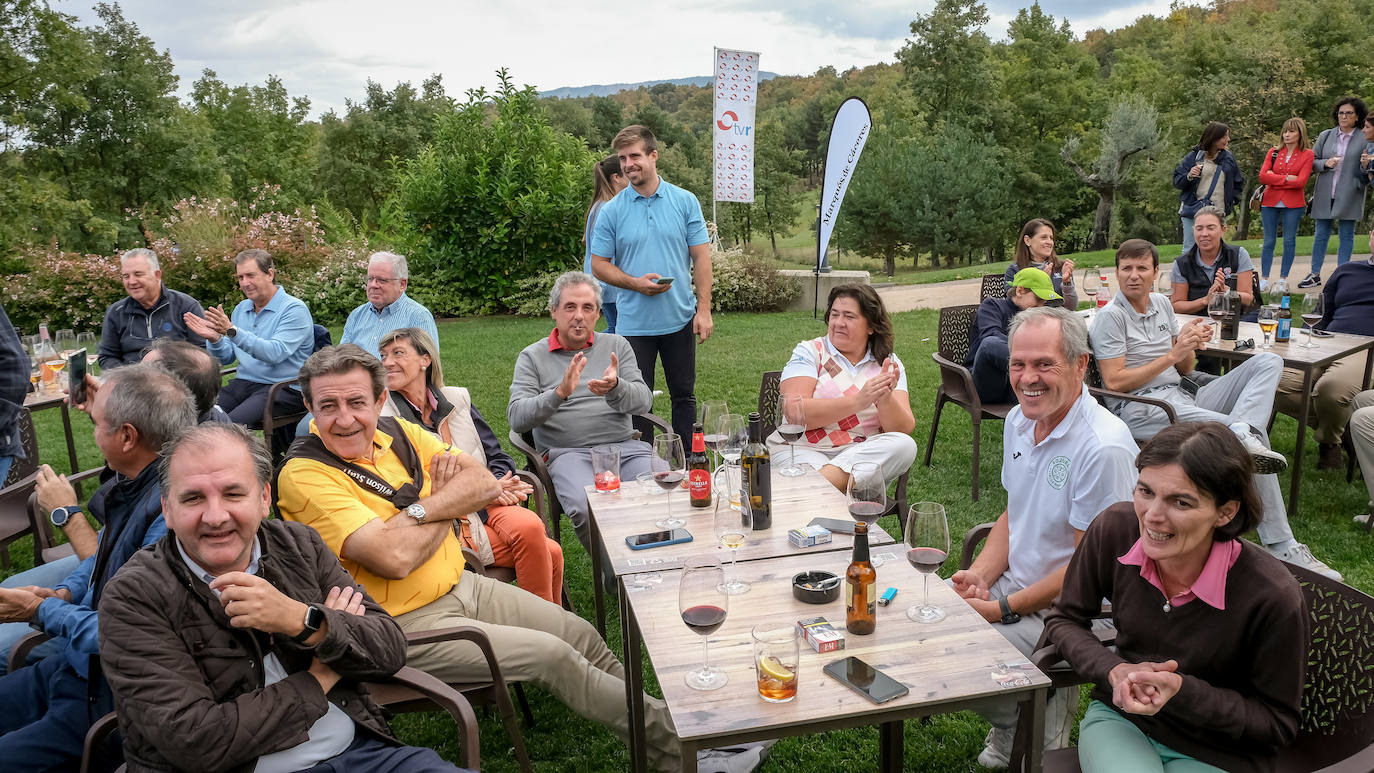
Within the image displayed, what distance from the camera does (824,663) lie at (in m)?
2.05

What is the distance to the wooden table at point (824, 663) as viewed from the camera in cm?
184

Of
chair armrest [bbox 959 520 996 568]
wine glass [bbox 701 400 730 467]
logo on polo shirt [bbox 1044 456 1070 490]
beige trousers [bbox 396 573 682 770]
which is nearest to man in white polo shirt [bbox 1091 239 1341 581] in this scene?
chair armrest [bbox 959 520 996 568]

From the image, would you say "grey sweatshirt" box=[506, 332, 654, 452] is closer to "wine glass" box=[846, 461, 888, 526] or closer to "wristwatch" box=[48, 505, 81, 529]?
"wristwatch" box=[48, 505, 81, 529]

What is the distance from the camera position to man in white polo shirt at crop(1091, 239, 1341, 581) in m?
4.67

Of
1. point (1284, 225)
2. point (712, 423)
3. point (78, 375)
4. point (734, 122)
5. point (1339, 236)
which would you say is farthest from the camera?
point (734, 122)

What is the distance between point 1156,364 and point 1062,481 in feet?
7.60

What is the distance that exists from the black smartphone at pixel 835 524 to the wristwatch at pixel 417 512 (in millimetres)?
1306

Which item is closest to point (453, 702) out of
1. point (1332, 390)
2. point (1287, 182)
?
point (1332, 390)

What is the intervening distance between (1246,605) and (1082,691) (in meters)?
1.57

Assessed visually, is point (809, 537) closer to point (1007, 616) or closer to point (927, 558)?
point (927, 558)

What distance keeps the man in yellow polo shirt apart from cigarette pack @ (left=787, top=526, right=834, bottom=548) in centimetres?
68

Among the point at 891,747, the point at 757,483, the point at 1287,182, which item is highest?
the point at 1287,182

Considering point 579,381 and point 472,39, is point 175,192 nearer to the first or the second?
point 472,39

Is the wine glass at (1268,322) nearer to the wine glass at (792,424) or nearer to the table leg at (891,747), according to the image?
the wine glass at (792,424)
